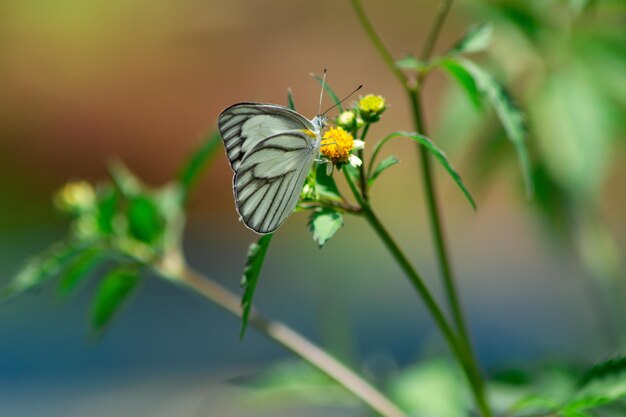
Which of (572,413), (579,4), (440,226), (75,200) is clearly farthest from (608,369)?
(75,200)

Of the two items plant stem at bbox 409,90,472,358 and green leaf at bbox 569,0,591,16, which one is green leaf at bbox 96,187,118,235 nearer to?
plant stem at bbox 409,90,472,358

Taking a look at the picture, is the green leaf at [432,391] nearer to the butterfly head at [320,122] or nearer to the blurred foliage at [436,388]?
the blurred foliage at [436,388]

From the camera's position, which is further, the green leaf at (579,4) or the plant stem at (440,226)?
the green leaf at (579,4)

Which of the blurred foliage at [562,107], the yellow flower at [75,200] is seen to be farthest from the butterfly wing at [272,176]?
the blurred foliage at [562,107]

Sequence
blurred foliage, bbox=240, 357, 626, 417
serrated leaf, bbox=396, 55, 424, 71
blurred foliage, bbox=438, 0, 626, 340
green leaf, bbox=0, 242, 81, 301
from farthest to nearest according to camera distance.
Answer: blurred foliage, bbox=438, 0, 626, 340 < blurred foliage, bbox=240, 357, 626, 417 < green leaf, bbox=0, 242, 81, 301 < serrated leaf, bbox=396, 55, 424, 71

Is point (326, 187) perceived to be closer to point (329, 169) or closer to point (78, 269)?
point (329, 169)

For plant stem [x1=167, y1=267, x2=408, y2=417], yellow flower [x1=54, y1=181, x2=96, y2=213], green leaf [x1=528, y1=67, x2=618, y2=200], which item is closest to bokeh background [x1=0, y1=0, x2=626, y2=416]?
green leaf [x1=528, y1=67, x2=618, y2=200]

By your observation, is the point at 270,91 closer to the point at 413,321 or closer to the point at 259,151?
the point at 413,321
